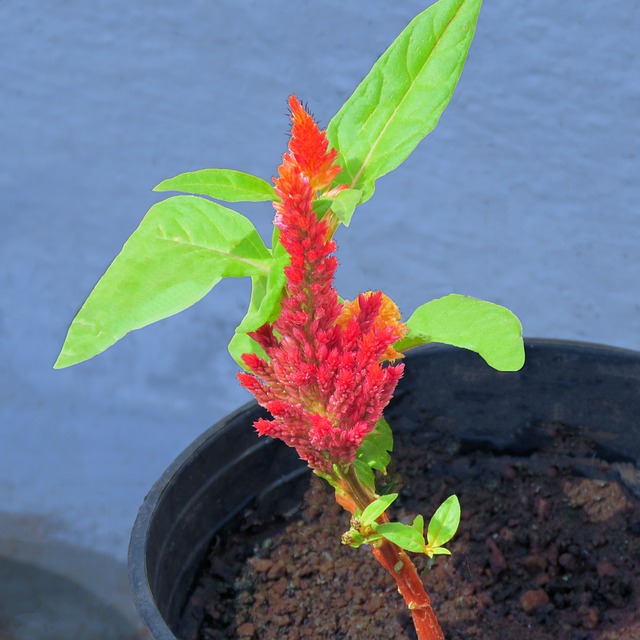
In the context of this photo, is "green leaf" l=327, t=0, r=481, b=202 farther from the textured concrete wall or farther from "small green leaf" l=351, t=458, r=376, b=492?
the textured concrete wall

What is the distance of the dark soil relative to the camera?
1005 mm

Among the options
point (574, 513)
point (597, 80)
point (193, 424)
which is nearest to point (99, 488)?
point (193, 424)

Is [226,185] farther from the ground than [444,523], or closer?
farther from the ground

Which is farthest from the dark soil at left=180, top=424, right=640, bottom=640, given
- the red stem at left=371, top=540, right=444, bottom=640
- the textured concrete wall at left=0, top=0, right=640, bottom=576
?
the textured concrete wall at left=0, top=0, right=640, bottom=576

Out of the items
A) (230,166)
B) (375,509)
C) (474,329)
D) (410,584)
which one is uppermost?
(474,329)

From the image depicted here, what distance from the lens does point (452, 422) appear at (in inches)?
45.6

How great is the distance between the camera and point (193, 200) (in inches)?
29.1

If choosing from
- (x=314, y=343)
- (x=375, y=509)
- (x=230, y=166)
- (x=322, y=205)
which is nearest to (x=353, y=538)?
(x=375, y=509)

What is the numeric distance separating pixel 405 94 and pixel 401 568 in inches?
15.9

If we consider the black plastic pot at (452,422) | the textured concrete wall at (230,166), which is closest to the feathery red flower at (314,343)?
the black plastic pot at (452,422)

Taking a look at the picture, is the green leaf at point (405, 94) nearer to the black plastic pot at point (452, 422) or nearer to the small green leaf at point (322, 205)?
the small green leaf at point (322, 205)

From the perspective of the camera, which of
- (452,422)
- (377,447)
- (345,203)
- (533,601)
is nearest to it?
(345,203)

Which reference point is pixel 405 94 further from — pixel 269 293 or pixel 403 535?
pixel 403 535

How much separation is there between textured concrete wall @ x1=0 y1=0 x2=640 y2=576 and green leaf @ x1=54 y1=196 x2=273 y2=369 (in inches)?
41.5
